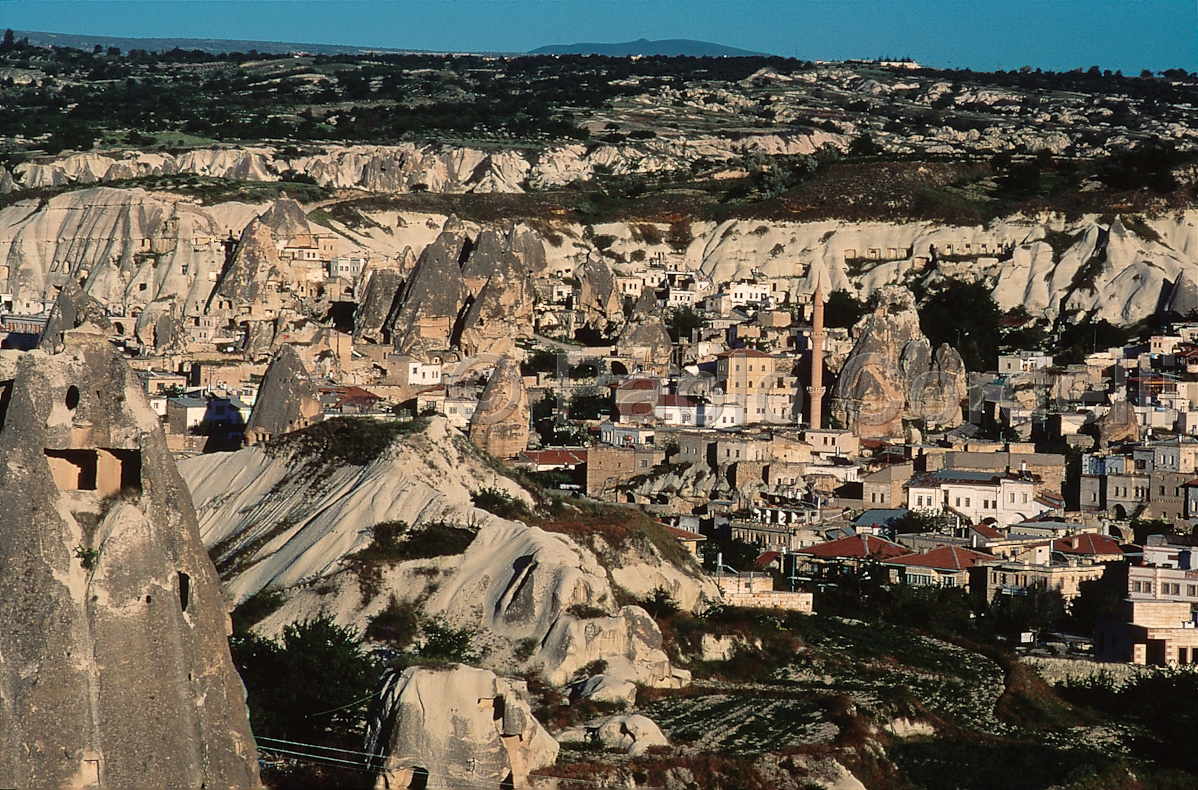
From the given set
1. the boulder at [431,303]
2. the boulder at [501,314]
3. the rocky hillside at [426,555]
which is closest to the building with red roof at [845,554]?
the rocky hillside at [426,555]

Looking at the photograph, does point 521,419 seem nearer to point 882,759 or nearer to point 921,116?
point 882,759

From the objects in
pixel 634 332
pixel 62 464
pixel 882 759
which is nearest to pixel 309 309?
pixel 634 332

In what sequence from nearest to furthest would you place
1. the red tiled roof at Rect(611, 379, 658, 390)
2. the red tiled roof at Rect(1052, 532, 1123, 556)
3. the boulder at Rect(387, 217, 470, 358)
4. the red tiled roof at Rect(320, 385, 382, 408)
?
the red tiled roof at Rect(1052, 532, 1123, 556) → the red tiled roof at Rect(320, 385, 382, 408) → the red tiled roof at Rect(611, 379, 658, 390) → the boulder at Rect(387, 217, 470, 358)

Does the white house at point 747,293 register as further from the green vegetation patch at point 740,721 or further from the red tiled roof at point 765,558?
the green vegetation patch at point 740,721

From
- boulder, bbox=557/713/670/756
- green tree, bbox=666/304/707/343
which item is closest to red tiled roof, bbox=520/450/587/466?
green tree, bbox=666/304/707/343

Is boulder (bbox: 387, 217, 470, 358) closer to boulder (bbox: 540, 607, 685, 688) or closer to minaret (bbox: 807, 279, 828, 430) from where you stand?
minaret (bbox: 807, 279, 828, 430)
